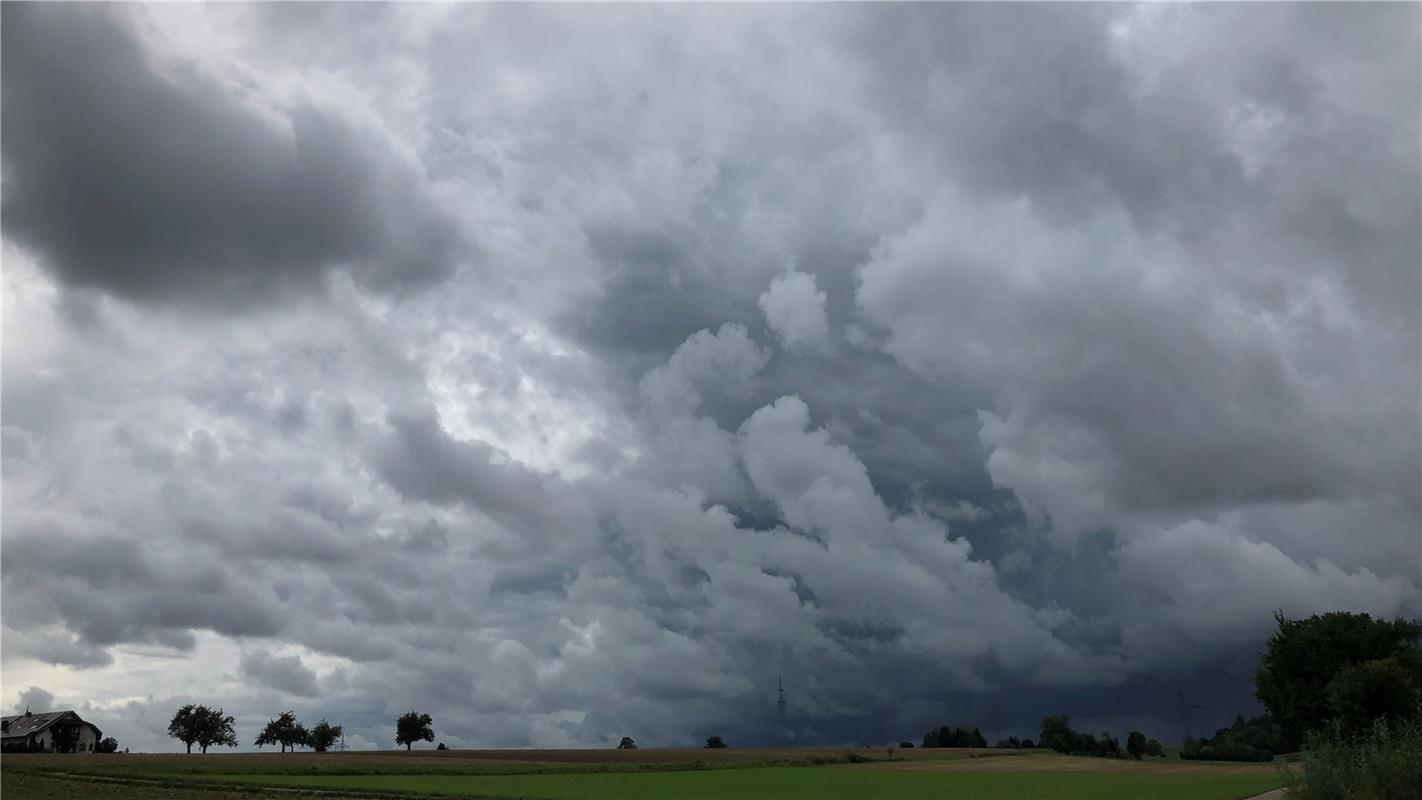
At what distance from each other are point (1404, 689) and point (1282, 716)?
2135 cm

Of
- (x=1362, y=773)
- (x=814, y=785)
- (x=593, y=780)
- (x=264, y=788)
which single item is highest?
(x=1362, y=773)

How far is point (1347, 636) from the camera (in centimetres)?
9869

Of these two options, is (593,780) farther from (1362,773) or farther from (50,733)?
(50,733)

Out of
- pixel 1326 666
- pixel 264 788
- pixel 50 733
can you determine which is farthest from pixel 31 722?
pixel 1326 666

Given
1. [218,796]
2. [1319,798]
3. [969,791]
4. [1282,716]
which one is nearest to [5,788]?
[218,796]

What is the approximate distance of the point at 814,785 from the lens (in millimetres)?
95562

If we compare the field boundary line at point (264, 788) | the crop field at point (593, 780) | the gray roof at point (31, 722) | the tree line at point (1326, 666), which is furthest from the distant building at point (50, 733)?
the tree line at point (1326, 666)

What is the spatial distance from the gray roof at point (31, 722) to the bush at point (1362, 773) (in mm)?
205300

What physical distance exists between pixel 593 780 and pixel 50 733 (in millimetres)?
137781

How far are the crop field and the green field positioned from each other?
136 mm

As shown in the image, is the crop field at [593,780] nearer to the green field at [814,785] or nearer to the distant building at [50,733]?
the green field at [814,785]

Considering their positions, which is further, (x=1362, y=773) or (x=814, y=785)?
(x=814, y=785)

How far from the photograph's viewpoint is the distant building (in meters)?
176

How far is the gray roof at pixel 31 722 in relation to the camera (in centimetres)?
17912
